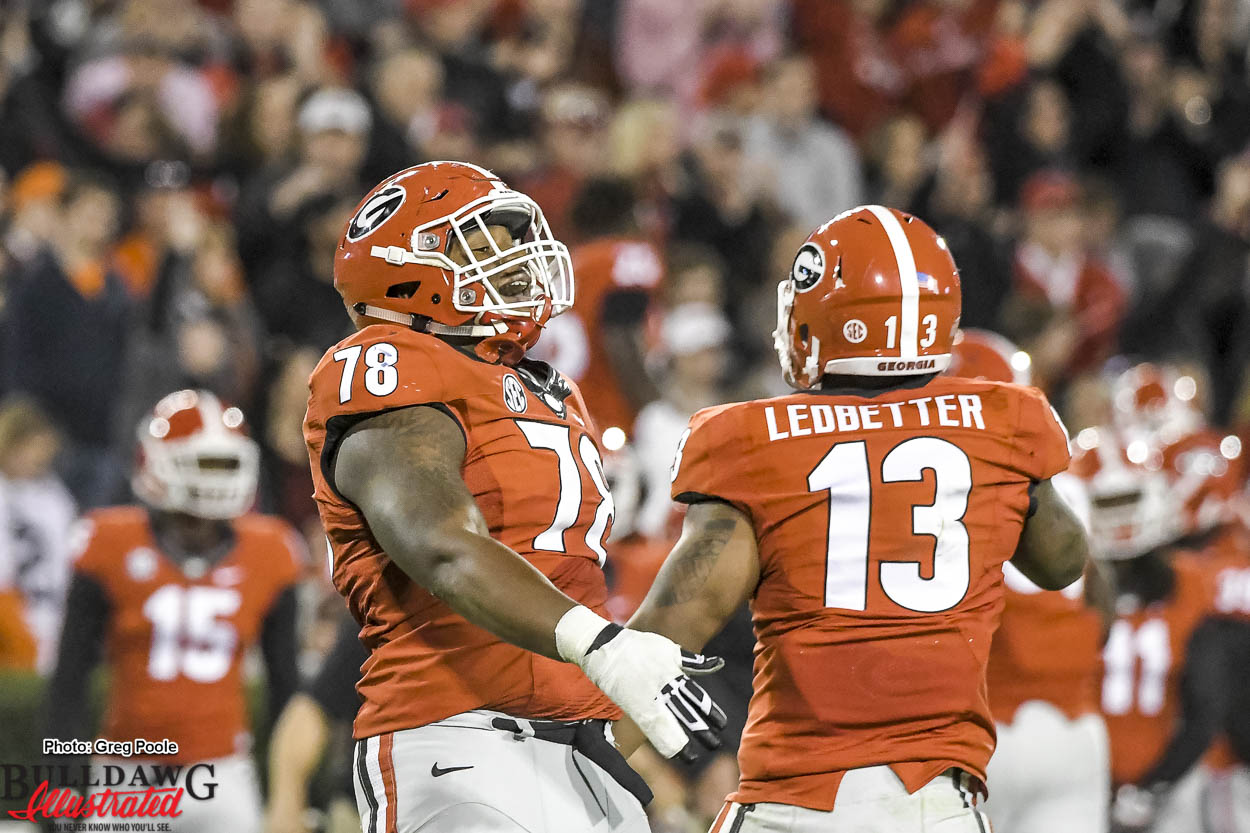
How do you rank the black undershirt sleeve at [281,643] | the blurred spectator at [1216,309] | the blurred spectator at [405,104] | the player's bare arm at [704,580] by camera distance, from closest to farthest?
1. the player's bare arm at [704,580]
2. the black undershirt sleeve at [281,643]
3. the blurred spectator at [405,104]
4. the blurred spectator at [1216,309]

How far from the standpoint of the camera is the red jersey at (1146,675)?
6.29 m

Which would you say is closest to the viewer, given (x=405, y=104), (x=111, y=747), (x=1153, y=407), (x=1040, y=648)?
(x=1040, y=648)

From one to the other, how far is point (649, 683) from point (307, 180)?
6006mm

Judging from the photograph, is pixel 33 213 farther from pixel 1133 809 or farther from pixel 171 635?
pixel 1133 809

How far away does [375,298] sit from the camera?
3406mm

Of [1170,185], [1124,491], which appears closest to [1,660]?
[1124,491]

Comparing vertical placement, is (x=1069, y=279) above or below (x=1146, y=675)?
above

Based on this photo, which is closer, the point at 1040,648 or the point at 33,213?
the point at 1040,648

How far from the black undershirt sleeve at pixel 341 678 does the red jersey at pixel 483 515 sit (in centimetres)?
209

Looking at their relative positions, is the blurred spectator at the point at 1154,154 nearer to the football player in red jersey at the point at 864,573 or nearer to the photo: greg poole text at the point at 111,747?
the photo: greg poole text at the point at 111,747

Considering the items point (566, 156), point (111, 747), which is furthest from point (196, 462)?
point (566, 156)

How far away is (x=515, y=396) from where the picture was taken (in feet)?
10.8

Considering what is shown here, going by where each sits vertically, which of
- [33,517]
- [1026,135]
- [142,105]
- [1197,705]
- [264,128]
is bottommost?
[1197,705]

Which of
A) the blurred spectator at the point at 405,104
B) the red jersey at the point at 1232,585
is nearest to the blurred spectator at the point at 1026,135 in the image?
the blurred spectator at the point at 405,104
